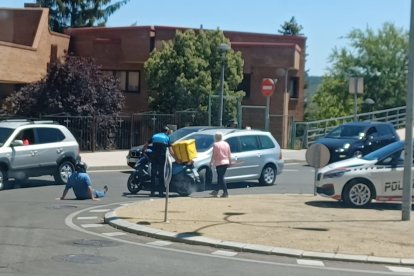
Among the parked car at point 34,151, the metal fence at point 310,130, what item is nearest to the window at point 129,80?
the metal fence at point 310,130

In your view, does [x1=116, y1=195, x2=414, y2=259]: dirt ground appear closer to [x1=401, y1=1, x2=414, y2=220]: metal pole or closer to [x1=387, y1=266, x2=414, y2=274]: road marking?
[x1=401, y1=1, x2=414, y2=220]: metal pole

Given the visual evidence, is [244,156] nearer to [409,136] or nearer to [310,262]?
[409,136]

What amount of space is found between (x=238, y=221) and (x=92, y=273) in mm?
4921

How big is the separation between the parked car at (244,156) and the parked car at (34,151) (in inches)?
136

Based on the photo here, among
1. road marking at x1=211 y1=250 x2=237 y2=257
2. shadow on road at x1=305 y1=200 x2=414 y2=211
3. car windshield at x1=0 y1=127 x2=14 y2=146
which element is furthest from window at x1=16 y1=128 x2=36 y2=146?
road marking at x1=211 y1=250 x2=237 y2=257

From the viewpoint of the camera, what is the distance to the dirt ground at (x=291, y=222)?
11.8 metres

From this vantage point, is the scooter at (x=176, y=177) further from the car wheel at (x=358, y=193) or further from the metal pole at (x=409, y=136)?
the metal pole at (x=409, y=136)

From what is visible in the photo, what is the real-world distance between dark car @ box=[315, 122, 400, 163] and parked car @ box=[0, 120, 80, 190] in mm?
10443

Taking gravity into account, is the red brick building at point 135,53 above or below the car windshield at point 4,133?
above

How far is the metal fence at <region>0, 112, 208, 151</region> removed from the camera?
33656 mm

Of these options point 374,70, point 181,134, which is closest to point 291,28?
point 374,70

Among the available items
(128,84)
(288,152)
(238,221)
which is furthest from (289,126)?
(238,221)

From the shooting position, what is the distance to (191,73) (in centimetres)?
3741

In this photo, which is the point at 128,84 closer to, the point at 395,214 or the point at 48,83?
the point at 48,83
